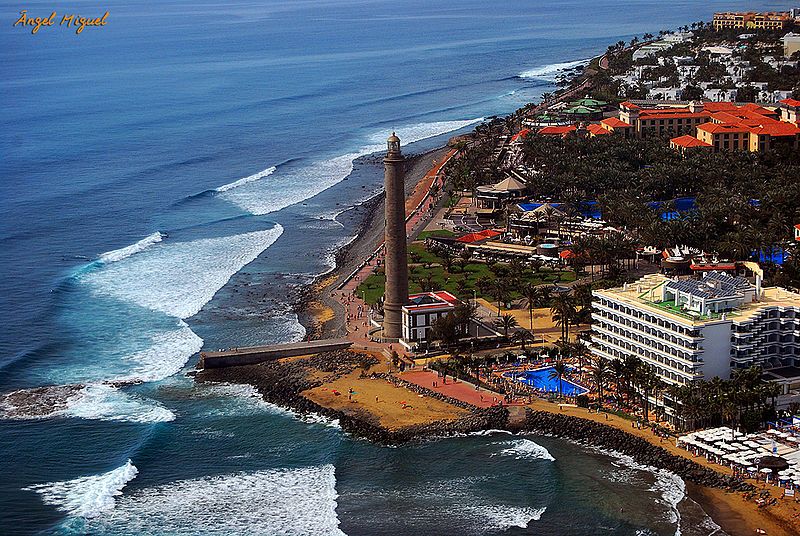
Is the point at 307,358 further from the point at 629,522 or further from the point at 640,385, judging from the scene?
the point at 629,522

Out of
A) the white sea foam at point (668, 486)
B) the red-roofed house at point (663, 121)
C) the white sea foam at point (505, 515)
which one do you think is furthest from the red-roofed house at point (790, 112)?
the white sea foam at point (505, 515)

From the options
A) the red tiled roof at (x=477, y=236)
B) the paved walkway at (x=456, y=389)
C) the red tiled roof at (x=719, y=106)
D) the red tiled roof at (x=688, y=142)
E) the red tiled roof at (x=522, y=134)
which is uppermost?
the red tiled roof at (x=719, y=106)

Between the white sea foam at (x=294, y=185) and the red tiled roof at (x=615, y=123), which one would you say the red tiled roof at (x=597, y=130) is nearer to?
the red tiled roof at (x=615, y=123)

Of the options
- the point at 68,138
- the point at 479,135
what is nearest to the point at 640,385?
the point at 479,135

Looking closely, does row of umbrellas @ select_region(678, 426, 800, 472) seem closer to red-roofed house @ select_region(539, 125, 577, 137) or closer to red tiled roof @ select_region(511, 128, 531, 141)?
red-roofed house @ select_region(539, 125, 577, 137)

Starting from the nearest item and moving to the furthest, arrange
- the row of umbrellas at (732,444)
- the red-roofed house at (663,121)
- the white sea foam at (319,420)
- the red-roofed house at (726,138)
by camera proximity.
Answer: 1. the row of umbrellas at (732,444)
2. the white sea foam at (319,420)
3. the red-roofed house at (726,138)
4. the red-roofed house at (663,121)

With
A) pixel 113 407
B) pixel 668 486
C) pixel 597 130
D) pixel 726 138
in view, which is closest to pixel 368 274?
A: pixel 113 407

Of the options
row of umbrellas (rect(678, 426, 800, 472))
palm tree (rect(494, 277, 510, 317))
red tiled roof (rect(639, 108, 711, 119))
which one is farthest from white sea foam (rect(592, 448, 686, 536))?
red tiled roof (rect(639, 108, 711, 119))

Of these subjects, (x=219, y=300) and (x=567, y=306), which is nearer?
(x=567, y=306)
